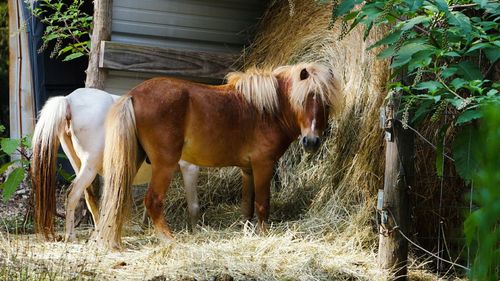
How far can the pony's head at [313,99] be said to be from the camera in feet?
16.4

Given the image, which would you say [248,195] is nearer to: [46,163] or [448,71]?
[46,163]

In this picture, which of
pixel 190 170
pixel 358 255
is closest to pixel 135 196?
pixel 190 170

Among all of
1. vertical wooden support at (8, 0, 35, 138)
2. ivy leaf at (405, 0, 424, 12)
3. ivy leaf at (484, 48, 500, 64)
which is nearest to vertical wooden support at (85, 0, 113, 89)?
vertical wooden support at (8, 0, 35, 138)

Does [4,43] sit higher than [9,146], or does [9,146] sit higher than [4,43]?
[4,43]

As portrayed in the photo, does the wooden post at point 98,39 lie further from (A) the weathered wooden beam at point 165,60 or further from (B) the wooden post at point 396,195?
(B) the wooden post at point 396,195

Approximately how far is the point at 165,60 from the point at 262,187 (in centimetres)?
164

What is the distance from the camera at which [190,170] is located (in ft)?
18.9

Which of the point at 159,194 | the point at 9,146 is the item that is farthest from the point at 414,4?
the point at 9,146

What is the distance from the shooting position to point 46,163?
5066 mm

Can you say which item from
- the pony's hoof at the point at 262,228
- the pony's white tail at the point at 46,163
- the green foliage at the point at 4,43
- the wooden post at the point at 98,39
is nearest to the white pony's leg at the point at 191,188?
the pony's hoof at the point at 262,228

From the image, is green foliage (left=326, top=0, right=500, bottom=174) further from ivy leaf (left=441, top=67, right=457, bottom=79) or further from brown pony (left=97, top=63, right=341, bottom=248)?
brown pony (left=97, top=63, right=341, bottom=248)

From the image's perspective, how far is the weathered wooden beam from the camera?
5.97 m

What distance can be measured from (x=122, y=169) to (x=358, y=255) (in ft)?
5.42

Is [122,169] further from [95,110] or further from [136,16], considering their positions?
[136,16]
